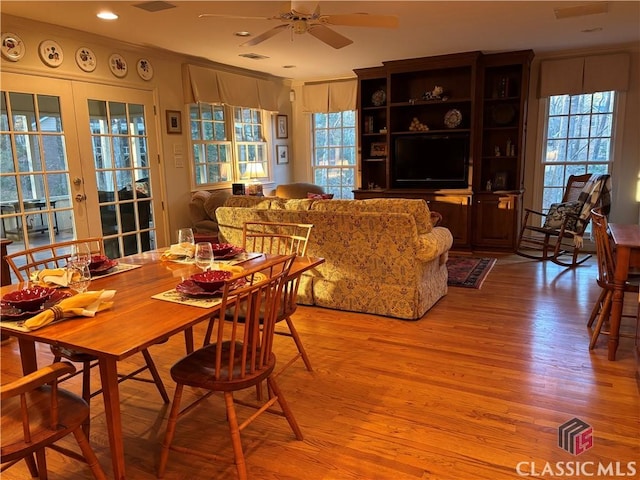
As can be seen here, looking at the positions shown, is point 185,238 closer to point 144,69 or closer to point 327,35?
point 327,35

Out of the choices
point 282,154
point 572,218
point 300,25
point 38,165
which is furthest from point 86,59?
point 572,218

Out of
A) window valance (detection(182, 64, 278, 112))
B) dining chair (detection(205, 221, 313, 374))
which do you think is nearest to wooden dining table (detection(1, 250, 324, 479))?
dining chair (detection(205, 221, 313, 374))

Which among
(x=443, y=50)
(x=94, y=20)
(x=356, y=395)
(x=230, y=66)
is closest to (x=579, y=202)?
(x=443, y=50)

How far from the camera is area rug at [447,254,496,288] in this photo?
467cm

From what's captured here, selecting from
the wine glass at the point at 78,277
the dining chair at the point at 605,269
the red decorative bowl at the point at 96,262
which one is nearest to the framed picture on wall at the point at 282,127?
the dining chair at the point at 605,269

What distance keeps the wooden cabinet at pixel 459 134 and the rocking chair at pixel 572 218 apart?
1.36 ft

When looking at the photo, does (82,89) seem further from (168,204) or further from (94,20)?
(168,204)

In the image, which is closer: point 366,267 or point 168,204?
point 366,267

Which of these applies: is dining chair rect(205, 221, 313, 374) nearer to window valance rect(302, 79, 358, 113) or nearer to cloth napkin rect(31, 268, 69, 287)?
cloth napkin rect(31, 268, 69, 287)

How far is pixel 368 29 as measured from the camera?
15.1 feet

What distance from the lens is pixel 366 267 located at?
12.2 ft

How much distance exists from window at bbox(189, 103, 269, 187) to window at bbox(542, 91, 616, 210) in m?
4.00

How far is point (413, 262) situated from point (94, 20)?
344 centimetres

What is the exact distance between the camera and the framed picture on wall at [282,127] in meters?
7.51
